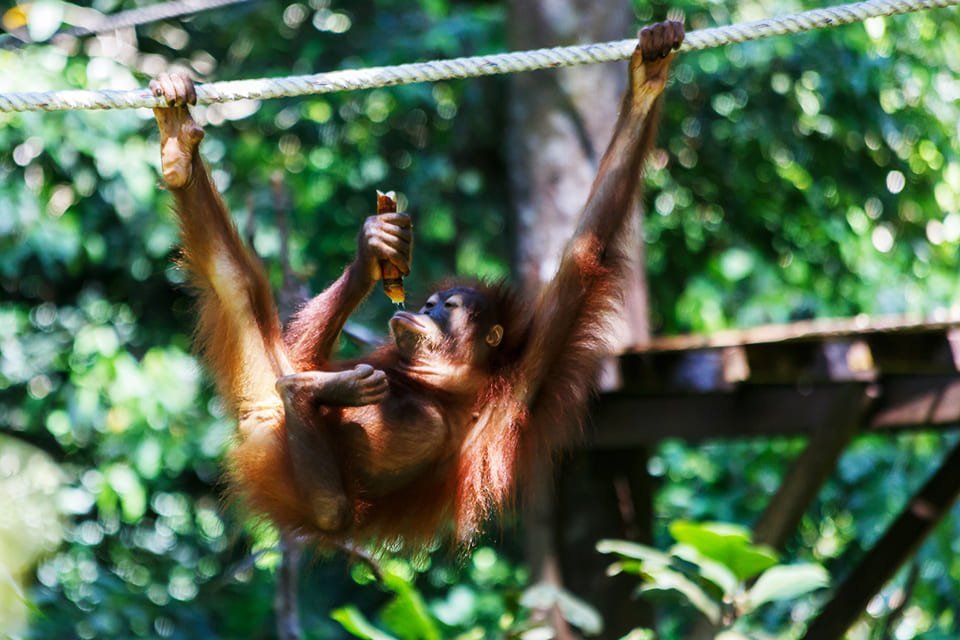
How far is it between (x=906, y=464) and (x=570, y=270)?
4.58 metres

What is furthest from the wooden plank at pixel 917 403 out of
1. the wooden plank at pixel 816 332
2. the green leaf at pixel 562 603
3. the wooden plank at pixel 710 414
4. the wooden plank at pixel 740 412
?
the green leaf at pixel 562 603

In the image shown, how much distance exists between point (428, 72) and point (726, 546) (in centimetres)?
193

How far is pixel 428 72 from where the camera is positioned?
2918 millimetres

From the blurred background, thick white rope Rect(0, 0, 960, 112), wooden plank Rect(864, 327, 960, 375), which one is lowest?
the blurred background

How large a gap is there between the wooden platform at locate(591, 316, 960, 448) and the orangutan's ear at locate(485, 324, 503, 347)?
1.17 m

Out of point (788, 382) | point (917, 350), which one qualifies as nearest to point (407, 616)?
point (788, 382)

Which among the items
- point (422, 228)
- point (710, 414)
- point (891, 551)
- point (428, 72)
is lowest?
point (422, 228)

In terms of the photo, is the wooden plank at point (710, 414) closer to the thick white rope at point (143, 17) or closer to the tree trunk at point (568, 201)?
the tree trunk at point (568, 201)

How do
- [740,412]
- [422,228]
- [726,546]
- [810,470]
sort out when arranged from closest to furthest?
[726,546]
[810,470]
[740,412]
[422,228]

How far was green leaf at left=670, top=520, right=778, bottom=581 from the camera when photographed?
3965mm

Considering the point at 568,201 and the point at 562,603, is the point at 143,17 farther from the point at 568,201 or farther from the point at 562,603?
the point at 562,603

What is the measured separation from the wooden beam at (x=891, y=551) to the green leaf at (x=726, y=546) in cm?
141

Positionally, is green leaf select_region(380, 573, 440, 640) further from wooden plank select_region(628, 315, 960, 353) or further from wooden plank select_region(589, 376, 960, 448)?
wooden plank select_region(589, 376, 960, 448)

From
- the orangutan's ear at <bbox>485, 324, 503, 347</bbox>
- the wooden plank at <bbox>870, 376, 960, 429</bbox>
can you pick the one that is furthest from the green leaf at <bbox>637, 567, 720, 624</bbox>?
the wooden plank at <bbox>870, 376, 960, 429</bbox>
